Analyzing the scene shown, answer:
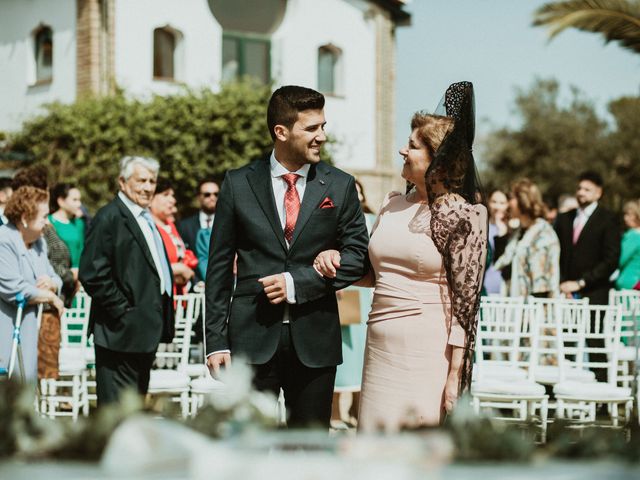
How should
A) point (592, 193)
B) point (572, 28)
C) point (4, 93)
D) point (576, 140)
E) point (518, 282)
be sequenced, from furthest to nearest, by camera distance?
point (576, 140)
point (4, 93)
point (572, 28)
point (592, 193)
point (518, 282)

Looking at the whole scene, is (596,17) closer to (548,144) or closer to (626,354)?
(626,354)

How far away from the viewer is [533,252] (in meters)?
10.4

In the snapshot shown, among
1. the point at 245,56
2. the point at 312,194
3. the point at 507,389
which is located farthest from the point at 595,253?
the point at 245,56

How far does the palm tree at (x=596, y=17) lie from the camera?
605 inches

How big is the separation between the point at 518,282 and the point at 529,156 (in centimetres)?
3603

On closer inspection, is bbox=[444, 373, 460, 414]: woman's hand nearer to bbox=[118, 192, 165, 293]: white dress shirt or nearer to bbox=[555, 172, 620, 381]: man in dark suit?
bbox=[118, 192, 165, 293]: white dress shirt

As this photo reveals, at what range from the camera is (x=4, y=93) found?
1061 inches

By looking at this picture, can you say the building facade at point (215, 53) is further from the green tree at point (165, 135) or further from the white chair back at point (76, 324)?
the white chair back at point (76, 324)

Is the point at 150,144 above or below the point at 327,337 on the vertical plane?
above

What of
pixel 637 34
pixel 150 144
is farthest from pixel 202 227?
pixel 150 144

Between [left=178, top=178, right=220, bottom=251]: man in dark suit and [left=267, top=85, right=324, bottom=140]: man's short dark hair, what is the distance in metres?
6.22

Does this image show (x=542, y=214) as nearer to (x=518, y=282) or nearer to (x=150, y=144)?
(x=518, y=282)

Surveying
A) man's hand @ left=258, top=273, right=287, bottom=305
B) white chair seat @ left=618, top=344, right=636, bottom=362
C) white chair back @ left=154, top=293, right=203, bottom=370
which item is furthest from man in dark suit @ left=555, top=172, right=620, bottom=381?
man's hand @ left=258, top=273, right=287, bottom=305

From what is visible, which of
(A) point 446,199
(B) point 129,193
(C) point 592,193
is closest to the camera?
(A) point 446,199
